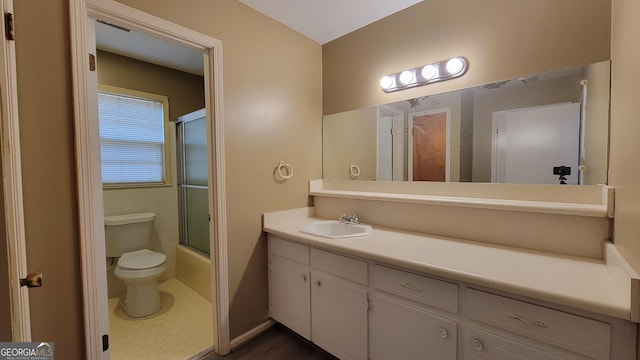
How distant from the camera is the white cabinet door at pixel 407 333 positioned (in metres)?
1.16

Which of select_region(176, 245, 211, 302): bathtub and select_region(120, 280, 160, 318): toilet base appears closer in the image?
select_region(120, 280, 160, 318): toilet base

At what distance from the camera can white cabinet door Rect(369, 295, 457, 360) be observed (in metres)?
1.16

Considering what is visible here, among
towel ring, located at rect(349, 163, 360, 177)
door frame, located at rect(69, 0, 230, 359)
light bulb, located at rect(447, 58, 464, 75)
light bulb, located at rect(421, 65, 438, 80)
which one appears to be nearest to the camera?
door frame, located at rect(69, 0, 230, 359)

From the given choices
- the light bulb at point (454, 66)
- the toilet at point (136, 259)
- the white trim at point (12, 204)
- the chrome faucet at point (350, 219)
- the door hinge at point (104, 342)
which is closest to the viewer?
the white trim at point (12, 204)

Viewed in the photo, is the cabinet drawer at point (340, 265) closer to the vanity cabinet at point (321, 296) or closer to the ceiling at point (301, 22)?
the vanity cabinet at point (321, 296)

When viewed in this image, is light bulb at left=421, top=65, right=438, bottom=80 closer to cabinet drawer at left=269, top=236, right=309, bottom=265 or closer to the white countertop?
the white countertop

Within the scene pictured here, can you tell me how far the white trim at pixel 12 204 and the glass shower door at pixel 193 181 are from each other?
5.26 feet

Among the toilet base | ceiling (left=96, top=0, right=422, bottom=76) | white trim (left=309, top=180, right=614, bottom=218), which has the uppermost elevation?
ceiling (left=96, top=0, right=422, bottom=76)

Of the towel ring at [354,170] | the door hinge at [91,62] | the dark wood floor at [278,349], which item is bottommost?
the dark wood floor at [278,349]

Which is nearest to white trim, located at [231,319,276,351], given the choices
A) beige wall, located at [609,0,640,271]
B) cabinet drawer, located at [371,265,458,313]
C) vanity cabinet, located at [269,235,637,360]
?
vanity cabinet, located at [269,235,637,360]

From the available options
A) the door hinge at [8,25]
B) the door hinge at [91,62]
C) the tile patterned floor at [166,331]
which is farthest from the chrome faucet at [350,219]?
the door hinge at [8,25]

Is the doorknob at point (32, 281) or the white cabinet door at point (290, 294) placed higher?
the doorknob at point (32, 281)

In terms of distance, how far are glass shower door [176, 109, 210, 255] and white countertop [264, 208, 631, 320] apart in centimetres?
135

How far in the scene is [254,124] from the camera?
1.91 meters
